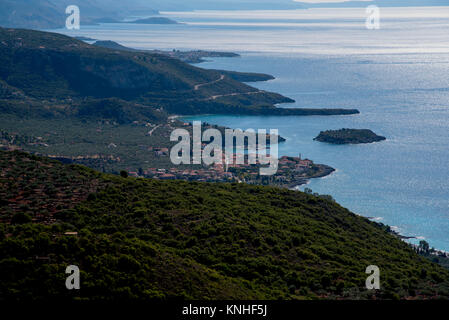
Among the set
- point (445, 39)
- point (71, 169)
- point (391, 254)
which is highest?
point (445, 39)

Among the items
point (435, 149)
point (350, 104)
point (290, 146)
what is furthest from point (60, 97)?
point (435, 149)

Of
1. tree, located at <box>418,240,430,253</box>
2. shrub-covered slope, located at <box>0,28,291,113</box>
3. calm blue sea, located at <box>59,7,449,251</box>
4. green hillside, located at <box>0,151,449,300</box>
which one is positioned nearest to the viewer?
green hillside, located at <box>0,151,449,300</box>

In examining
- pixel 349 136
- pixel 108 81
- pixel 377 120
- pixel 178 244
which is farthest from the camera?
pixel 108 81

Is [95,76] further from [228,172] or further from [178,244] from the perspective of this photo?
[178,244]

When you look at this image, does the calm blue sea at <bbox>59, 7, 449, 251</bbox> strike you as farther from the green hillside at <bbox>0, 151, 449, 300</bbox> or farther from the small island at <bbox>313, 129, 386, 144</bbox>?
the green hillside at <bbox>0, 151, 449, 300</bbox>

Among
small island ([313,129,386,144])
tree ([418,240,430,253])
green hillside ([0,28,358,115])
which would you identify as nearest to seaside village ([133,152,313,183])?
small island ([313,129,386,144])

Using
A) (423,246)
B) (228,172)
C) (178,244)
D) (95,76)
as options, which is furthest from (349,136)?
(178,244)
